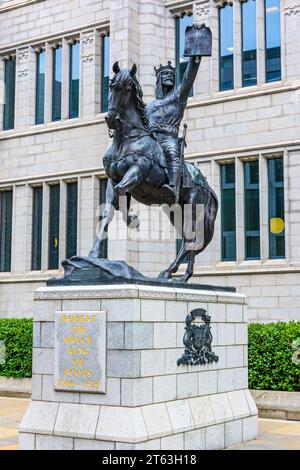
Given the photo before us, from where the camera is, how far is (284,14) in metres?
20.7

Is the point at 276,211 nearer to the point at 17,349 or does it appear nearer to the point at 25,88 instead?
the point at 17,349

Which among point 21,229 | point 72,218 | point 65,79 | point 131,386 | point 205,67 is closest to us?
point 131,386

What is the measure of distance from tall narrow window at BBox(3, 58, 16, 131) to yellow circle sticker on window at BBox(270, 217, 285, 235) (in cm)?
1123

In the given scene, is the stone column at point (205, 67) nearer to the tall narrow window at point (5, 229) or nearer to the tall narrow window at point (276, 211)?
the tall narrow window at point (276, 211)

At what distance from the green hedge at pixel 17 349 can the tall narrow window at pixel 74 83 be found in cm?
930

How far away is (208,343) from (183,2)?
15638mm

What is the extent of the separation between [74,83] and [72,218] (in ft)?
16.1

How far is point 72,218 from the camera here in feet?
79.5

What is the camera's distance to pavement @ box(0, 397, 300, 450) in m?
10.2

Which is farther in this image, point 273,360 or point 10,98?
point 10,98

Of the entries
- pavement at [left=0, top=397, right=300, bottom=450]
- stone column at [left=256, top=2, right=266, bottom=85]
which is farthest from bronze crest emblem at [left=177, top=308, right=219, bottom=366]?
stone column at [left=256, top=2, right=266, bottom=85]

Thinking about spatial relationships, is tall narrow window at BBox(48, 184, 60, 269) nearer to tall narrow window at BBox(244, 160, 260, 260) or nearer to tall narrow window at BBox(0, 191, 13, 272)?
tall narrow window at BBox(0, 191, 13, 272)

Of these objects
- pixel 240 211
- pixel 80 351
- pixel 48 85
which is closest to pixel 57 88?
pixel 48 85
